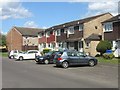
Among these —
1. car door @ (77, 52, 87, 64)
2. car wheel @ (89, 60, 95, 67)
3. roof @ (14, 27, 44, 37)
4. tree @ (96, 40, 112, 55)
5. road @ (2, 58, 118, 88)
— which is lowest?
road @ (2, 58, 118, 88)

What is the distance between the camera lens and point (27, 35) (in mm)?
80000

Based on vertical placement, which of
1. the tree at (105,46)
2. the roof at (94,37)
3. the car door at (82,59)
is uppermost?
the roof at (94,37)

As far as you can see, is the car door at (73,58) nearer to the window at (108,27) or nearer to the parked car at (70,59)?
the parked car at (70,59)

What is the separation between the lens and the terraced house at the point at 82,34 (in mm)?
45200

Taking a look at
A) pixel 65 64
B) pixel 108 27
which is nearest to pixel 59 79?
pixel 65 64

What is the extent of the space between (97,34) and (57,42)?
39.6 feet

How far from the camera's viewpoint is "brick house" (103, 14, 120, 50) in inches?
1532

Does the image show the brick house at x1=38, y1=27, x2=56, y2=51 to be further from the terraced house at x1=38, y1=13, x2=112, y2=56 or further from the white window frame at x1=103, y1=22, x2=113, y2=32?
the white window frame at x1=103, y1=22, x2=113, y2=32

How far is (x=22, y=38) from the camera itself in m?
78.4

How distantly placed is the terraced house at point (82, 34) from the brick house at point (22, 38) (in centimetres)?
2165

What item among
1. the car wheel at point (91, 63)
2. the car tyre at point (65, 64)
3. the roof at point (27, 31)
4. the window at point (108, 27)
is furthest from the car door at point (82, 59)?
the roof at point (27, 31)

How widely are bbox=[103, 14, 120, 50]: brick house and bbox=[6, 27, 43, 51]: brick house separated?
40.4 meters

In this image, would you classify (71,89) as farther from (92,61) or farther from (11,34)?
(11,34)

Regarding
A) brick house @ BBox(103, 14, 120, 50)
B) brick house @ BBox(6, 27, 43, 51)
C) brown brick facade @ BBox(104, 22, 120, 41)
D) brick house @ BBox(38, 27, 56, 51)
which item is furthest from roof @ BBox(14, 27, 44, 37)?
brown brick facade @ BBox(104, 22, 120, 41)
